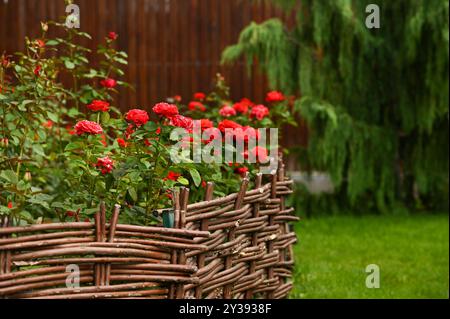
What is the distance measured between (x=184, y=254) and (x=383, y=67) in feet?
20.0

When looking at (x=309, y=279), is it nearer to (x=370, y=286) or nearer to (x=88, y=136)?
(x=370, y=286)

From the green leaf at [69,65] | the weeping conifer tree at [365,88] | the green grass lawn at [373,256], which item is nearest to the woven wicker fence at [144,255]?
the green leaf at [69,65]

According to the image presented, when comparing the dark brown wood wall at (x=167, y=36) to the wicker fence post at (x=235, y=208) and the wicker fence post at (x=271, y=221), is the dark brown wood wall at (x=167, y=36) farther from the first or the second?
the wicker fence post at (x=235, y=208)

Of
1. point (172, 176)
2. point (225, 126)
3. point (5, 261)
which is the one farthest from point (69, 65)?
point (5, 261)

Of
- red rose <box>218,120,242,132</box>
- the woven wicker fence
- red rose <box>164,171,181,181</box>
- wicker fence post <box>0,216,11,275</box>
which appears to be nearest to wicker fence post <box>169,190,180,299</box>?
the woven wicker fence

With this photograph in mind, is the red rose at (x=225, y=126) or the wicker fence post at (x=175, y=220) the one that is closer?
the wicker fence post at (x=175, y=220)

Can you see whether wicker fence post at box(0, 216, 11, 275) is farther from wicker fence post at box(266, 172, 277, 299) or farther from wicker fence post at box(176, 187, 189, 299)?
wicker fence post at box(266, 172, 277, 299)

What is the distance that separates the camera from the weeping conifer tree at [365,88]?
7605 mm

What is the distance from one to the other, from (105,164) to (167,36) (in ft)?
22.3

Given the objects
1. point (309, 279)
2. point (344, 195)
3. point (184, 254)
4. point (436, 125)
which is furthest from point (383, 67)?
point (184, 254)

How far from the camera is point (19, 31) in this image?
9.06 metres

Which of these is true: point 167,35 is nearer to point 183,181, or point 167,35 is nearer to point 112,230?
point 183,181

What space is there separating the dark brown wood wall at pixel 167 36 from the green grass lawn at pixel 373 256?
2.18 metres

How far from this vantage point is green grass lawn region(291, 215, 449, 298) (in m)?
4.88
